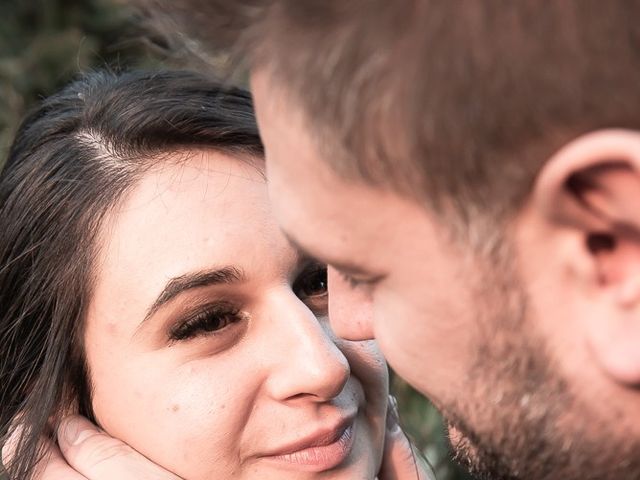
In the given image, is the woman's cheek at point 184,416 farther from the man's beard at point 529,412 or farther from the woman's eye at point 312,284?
the man's beard at point 529,412

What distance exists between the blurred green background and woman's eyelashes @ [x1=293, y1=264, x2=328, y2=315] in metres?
1.80

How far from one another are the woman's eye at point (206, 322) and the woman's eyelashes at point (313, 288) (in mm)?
190

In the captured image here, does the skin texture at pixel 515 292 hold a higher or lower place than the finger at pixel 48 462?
higher

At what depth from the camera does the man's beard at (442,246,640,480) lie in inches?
64.8

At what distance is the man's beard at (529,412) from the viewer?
165 centimetres

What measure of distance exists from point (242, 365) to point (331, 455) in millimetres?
329

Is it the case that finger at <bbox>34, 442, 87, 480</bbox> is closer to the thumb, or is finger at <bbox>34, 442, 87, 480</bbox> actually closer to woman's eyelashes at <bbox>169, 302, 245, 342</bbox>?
woman's eyelashes at <bbox>169, 302, 245, 342</bbox>

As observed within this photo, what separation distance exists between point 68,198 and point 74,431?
670 millimetres

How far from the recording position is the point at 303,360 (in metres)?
2.60

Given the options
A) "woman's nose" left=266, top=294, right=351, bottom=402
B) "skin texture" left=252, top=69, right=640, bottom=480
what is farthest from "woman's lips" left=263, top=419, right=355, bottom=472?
"skin texture" left=252, top=69, right=640, bottom=480

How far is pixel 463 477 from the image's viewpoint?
4.64 metres

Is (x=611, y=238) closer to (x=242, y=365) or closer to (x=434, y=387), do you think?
(x=434, y=387)


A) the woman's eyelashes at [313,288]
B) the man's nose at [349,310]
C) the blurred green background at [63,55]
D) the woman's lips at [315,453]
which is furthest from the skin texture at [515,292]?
the blurred green background at [63,55]

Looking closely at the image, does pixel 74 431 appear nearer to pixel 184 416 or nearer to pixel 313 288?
pixel 184 416
